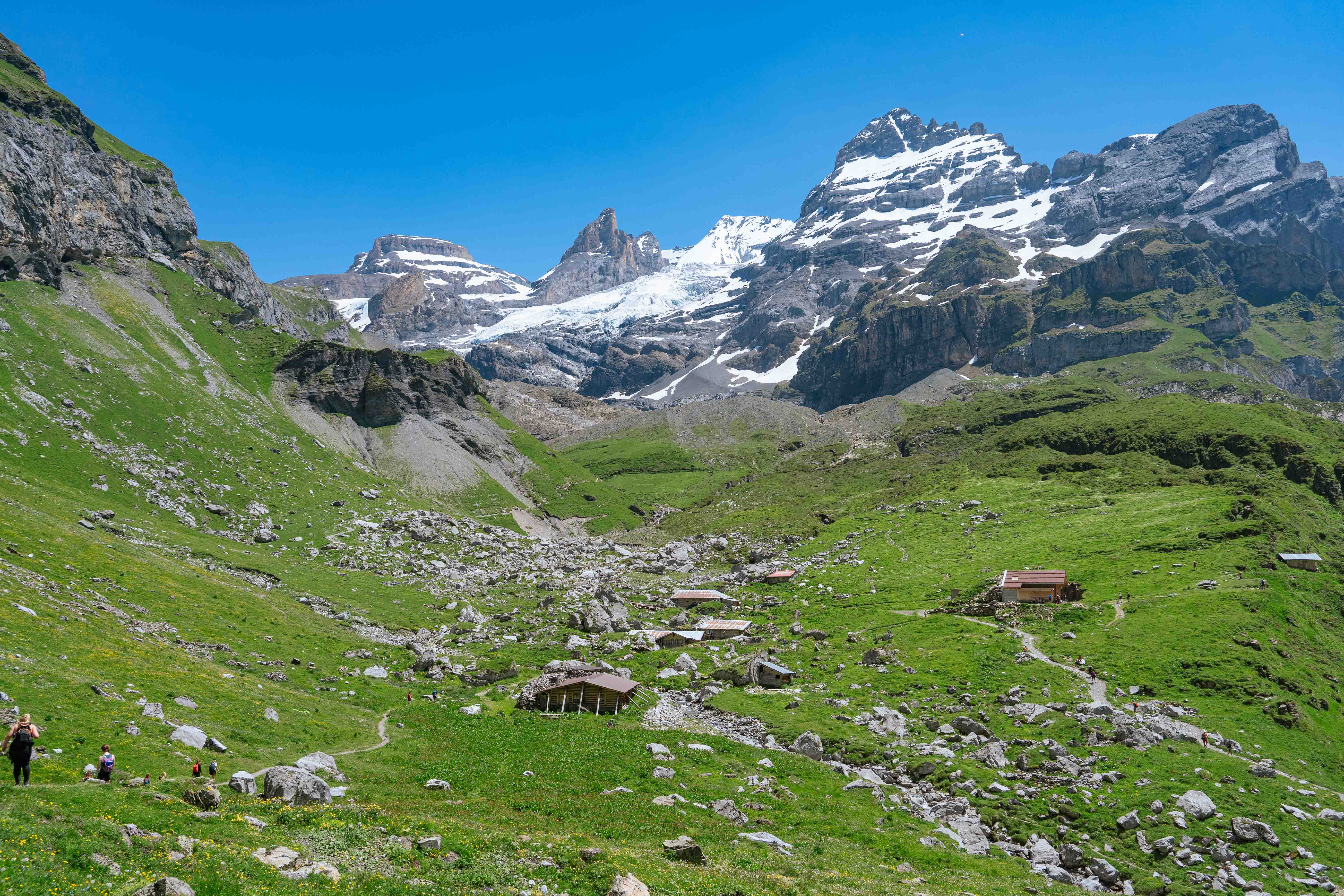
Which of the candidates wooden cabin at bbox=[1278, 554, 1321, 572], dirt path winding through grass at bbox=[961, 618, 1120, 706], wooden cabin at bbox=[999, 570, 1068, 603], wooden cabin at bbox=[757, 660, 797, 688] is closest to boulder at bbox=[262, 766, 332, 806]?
wooden cabin at bbox=[757, 660, 797, 688]

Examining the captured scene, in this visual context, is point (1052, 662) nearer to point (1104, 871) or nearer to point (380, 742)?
point (1104, 871)

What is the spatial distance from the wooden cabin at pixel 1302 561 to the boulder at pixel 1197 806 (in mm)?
58693

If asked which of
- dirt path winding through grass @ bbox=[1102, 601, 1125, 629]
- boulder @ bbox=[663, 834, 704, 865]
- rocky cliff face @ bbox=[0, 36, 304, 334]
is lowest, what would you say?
boulder @ bbox=[663, 834, 704, 865]

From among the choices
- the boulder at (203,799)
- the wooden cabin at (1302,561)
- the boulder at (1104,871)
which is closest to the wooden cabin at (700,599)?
the wooden cabin at (1302,561)

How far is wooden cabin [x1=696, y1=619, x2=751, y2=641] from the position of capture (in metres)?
89.7

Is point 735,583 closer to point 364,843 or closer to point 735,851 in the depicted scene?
point 735,851

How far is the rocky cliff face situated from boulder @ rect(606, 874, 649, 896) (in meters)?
163

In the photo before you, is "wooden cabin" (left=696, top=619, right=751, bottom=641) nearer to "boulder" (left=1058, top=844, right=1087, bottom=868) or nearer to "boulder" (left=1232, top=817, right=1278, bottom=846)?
"boulder" (left=1058, top=844, right=1087, bottom=868)

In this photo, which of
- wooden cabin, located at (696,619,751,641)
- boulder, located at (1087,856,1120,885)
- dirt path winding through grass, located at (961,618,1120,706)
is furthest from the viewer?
wooden cabin, located at (696,619,751,641)

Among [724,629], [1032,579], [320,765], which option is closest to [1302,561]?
[1032,579]

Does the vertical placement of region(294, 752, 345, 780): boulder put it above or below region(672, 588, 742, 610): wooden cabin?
above

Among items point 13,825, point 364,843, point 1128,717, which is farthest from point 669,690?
point 13,825

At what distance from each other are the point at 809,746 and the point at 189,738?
121 ft

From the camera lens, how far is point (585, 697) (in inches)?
2302
